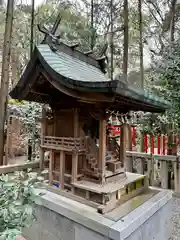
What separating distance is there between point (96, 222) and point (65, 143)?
1063mm

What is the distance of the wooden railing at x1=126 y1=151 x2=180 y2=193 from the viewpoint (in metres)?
4.22

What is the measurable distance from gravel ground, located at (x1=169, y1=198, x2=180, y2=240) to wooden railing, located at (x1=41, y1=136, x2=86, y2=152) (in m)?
2.22

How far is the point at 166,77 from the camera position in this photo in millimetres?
4461

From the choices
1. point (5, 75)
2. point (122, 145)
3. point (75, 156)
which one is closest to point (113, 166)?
point (122, 145)

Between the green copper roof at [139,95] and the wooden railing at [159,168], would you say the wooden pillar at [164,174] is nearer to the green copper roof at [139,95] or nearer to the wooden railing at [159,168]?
the wooden railing at [159,168]

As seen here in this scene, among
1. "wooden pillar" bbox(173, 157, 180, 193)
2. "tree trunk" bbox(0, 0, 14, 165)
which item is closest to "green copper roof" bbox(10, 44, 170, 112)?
"tree trunk" bbox(0, 0, 14, 165)

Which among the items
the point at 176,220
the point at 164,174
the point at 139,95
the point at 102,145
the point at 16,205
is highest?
the point at 139,95

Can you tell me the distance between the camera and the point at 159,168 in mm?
4824

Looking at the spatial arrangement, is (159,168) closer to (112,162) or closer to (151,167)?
(151,167)

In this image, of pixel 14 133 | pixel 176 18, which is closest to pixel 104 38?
pixel 176 18

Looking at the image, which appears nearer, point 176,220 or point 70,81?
point 70,81

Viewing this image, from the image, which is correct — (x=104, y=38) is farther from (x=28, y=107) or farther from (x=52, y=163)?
(x=52, y=163)

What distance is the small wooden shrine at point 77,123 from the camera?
214cm

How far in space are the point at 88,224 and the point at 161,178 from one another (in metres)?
2.98
